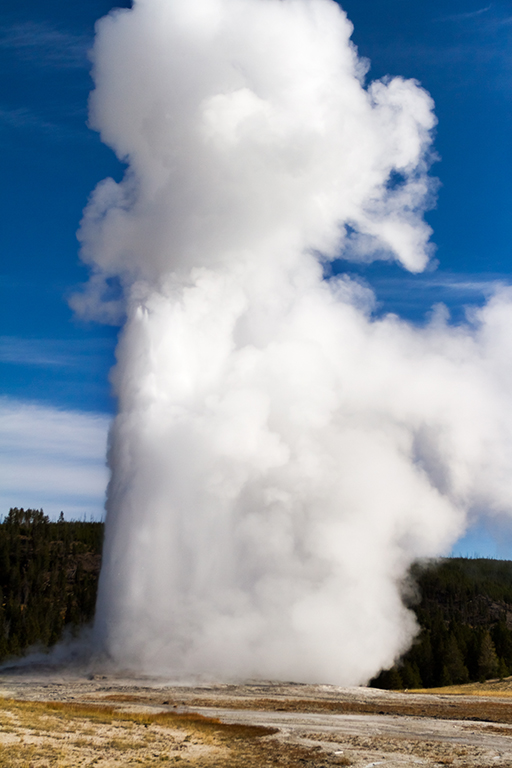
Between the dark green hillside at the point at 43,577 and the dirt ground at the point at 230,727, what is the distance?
38.5m

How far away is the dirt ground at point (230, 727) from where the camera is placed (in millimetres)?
16203

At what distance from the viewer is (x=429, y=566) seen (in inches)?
6368

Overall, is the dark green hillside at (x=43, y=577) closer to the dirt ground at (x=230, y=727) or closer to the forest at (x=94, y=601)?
the forest at (x=94, y=601)

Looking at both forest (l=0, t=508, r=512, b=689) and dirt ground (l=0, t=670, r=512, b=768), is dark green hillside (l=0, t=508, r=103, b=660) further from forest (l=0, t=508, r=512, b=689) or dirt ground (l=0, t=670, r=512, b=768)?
dirt ground (l=0, t=670, r=512, b=768)

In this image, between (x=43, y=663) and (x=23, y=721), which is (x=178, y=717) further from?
(x=43, y=663)

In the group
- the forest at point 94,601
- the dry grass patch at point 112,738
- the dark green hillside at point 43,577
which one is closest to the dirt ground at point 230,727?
the dry grass patch at point 112,738

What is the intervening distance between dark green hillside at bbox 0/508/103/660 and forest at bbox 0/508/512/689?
15cm

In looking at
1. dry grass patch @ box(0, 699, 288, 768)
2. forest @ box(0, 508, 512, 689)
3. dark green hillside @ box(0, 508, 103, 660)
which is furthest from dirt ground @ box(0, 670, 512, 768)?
dark green hillside @ box(0, 508, 103, 660)

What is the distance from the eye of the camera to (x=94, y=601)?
8925 cm

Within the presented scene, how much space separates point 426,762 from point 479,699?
25848 mm

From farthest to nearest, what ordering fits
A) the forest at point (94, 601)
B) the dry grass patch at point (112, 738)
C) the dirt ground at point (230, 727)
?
the forest at point (94, 601) → the dirt ground at point (230, 727) → the dry grass patch at point (112, 738)

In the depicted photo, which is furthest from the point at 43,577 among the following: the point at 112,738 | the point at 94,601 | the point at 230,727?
the point at 112,738

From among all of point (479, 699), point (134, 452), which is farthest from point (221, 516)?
point (479, 699)

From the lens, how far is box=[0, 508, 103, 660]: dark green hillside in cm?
7956
